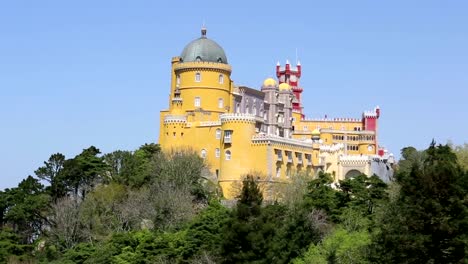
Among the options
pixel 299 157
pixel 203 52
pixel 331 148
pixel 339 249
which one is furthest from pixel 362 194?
pixel 203 52

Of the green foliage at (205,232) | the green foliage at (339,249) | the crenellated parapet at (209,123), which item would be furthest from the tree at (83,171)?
the green foliage at (339,249)

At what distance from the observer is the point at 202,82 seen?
89125mm

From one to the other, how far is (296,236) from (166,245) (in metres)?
12.7

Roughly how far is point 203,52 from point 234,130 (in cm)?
989

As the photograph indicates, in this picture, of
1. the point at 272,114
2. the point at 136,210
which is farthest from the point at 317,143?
the point at 136,210

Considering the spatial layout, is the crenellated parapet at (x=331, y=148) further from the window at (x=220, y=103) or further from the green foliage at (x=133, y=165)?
the green foliage at (x=133, y=165)

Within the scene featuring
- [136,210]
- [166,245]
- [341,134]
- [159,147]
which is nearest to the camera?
[166,245]

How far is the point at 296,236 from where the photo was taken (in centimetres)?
5341

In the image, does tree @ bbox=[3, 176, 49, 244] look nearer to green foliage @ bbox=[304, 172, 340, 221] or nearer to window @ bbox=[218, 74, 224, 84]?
window @ bbox=[218, 74, 224, 84]

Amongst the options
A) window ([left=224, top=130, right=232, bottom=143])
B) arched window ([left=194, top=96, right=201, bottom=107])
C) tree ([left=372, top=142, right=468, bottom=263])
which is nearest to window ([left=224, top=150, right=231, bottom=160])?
window ([left=224, top=130, right=232, bottom=143])

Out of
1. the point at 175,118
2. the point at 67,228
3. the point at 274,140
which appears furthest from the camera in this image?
the point at 175,118

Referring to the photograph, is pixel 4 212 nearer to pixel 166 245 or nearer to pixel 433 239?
pixel 166 245

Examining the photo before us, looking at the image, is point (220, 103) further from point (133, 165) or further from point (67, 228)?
point (67, 228)

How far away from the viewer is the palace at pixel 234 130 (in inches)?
3290
